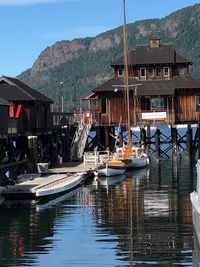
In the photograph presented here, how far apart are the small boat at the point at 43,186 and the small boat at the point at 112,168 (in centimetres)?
470

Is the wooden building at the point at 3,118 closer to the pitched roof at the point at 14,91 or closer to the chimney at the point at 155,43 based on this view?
the pitched roof at the point at 14,91

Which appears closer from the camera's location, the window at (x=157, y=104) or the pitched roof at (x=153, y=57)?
the window at (x=157, y=104)

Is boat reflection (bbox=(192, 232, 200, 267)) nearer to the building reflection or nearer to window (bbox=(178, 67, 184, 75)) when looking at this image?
the building reflection

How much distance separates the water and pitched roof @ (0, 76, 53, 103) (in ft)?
37.6

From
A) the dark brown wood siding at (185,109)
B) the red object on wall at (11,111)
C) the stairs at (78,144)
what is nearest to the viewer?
the red object on wall at (11,111)

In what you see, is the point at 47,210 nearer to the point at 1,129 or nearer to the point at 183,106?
the point at 1,129

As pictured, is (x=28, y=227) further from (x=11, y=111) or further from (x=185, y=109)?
(x=185, y=109)

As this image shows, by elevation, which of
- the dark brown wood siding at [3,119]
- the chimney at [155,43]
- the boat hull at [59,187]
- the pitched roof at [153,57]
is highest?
the chimney at [155,43]

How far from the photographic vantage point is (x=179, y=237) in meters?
26.3

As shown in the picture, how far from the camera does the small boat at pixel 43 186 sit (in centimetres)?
3834

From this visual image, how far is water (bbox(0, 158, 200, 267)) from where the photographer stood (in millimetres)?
23078

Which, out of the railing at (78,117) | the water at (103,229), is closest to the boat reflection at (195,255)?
the water at (103,229)

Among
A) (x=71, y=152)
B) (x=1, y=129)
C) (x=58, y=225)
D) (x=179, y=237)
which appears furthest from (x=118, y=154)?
(x=179, y=237)

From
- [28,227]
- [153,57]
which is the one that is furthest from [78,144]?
[28,227]
